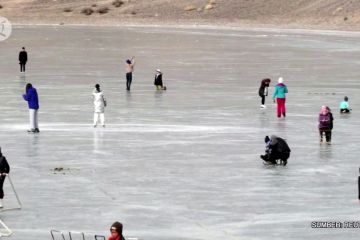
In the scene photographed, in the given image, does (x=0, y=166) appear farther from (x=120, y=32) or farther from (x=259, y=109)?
(x=120, y=32)

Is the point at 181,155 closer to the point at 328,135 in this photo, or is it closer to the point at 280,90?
the point at 328,135

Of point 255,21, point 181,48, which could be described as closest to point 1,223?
point 181,48

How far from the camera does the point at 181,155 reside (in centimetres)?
2491

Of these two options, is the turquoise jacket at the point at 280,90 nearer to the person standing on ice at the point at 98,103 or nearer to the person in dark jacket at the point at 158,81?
the person standing on ice at the point at 98,103

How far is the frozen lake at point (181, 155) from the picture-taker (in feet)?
57.0

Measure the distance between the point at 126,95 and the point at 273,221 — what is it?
23.7m

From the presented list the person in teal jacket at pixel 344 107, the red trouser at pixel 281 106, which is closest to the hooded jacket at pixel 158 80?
the red trouser at pixel 281 106

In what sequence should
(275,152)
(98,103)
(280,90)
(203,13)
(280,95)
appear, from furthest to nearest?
1. (203,13)
2. (280,95)
3. (280,90)
4. (98,103)
5. (275,152)

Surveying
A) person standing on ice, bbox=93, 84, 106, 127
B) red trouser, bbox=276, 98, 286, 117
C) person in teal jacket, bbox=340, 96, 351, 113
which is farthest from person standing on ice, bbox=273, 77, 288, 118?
person standing on ice, bbox=93, 84, 106, 127

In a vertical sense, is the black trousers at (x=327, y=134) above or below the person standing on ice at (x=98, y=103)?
below

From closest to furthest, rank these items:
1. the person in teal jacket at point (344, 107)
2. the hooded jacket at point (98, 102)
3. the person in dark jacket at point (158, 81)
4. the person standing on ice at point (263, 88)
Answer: the hooded jacket at point (98, 102) < the person in teal jacket at point (344, 107) < the person standing on ice at point (263, 88) < the person in dark jacket at point (158, 81)

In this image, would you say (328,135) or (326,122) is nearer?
(326,122)

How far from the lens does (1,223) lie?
1630 cm

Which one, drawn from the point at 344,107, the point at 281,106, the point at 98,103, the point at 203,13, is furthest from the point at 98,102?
the point at 203,13
